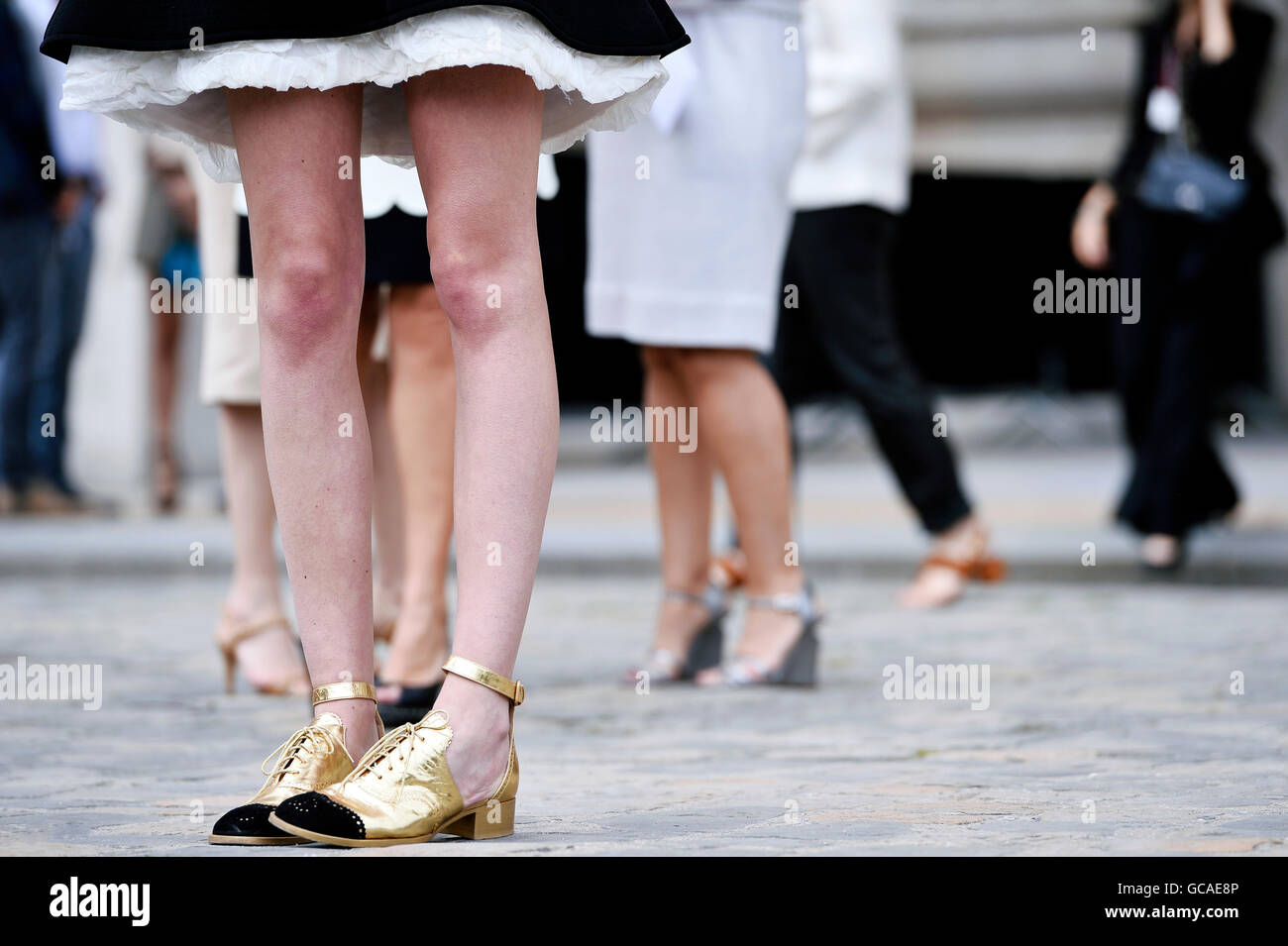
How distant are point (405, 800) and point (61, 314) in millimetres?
5729

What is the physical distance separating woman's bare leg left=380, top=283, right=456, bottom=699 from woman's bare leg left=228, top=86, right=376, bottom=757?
82cm

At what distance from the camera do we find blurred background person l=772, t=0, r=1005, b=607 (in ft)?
15.6

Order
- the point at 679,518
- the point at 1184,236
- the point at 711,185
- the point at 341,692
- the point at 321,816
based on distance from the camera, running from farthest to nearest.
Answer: the point at 1184,236, the point at 679,518, the point at 711,185, the point at 341,692, the point at 321,816

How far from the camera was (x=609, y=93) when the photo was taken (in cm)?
223

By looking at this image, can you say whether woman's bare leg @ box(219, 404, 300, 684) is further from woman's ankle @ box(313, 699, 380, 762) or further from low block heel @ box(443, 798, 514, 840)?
low block heel @ box(443, 798, 514, 840)

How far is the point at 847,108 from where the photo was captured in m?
4.72

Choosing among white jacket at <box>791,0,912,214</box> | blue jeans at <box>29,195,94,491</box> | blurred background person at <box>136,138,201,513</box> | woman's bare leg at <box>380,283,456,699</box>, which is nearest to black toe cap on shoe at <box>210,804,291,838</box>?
woman's bare leg at <box>380,283,456,699</box>

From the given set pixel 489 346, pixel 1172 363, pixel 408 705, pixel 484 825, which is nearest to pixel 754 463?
pixel 408 705

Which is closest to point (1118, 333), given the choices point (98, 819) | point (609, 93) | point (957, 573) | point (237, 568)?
point (957, 573)

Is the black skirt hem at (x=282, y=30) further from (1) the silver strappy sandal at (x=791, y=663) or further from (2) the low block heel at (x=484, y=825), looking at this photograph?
(1) the silver strappy sandal at (x=791, y=663)

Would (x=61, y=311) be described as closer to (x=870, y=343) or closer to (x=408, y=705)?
(x=870, y=343)

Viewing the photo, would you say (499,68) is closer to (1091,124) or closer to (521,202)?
(521,202)

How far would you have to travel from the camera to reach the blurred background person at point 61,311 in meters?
7.05
